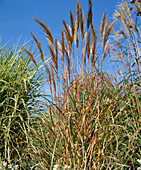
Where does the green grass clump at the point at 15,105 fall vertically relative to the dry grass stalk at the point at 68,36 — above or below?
below

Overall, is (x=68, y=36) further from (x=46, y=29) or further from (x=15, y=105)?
(x=15, y=105)

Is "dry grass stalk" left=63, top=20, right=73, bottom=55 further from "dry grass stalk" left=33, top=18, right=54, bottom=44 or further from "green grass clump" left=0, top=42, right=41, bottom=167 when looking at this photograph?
"green grass clump" left=0, top=42, right=41, bottom=167

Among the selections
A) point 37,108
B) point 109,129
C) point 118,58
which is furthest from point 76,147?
point 118,58

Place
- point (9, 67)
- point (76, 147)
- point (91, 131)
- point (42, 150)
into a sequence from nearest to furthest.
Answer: point (76, 147) < point (91, 131) < point (42, 150) < point (9, 67)

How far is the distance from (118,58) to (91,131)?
1.45m

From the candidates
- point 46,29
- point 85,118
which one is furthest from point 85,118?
point 46,29

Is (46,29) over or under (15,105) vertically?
over

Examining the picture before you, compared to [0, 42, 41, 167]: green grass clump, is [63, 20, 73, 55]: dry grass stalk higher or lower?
higher

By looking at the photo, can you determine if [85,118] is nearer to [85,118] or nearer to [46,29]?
[85,118]

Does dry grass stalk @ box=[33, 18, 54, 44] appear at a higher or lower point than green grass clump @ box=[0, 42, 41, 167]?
higher

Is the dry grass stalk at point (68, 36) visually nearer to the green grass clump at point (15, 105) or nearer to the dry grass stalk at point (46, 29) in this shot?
the dry grass stalk at point (46, 29)

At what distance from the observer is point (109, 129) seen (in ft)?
6.73

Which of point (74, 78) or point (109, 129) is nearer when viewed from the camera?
point (109, 129)

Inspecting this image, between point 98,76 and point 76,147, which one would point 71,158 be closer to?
point 76,147
